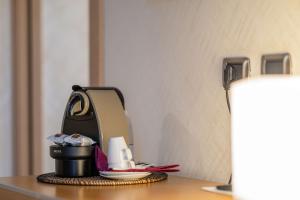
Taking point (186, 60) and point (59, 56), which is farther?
point (59, 56)

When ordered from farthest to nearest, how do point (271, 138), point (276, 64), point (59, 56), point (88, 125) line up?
point (59, 56), point (88, 125), point (276, 64), point (271, 138)

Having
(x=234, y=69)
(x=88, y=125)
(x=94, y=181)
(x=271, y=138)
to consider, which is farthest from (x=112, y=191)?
(x=271, y=138)

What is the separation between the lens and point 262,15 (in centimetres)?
166

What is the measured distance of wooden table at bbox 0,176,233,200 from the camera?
1514mm

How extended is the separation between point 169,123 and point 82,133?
0.30 metres

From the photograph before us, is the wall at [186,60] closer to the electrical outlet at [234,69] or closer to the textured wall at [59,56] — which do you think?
the electrical outlet at [234,69]

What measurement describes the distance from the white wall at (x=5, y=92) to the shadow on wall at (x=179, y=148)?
3.45 feet

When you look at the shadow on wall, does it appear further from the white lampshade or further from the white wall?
the white wall

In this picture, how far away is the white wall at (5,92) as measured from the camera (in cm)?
279

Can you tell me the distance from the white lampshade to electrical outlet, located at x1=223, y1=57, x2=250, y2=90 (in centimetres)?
67

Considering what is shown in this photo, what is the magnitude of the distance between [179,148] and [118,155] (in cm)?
26

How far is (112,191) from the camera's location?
1.60 meters

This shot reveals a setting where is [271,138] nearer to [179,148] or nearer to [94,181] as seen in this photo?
[94,181]

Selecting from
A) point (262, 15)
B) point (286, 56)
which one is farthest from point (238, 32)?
point (286, 56)
